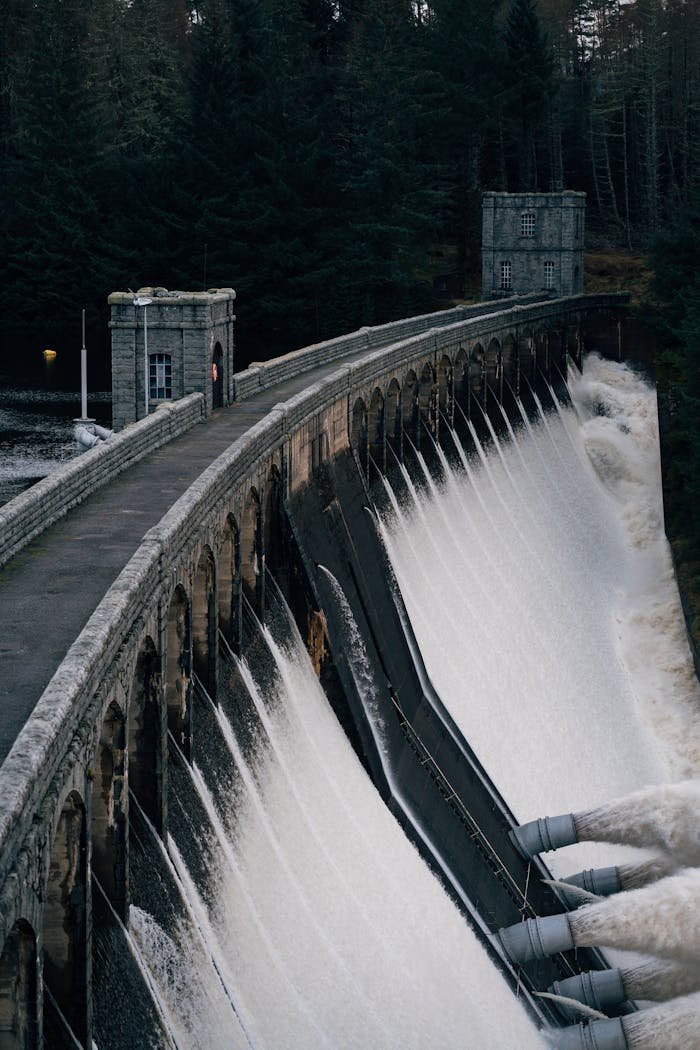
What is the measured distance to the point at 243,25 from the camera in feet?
339

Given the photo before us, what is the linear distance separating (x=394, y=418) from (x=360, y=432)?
499cm

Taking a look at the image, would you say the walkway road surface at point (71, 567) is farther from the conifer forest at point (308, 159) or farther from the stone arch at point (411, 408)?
the conifer forest at point (308, 159)

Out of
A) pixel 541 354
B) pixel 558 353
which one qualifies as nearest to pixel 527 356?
pixel 541 354

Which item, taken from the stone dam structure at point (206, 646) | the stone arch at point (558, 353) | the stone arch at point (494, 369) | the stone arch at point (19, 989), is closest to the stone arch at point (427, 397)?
the stone dam structure at point (206, 646)

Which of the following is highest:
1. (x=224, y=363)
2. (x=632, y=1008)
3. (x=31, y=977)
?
(x=224, y=363)

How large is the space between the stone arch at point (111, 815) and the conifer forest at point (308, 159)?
5705 centimetres

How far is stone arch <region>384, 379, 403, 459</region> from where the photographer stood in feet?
176

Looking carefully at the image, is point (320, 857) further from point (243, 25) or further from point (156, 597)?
point (243, 25)

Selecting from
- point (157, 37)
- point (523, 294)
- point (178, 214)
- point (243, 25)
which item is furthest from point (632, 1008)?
point (157, 37)

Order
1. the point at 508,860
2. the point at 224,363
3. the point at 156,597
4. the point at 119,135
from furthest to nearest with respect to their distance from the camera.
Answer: the point at 119,135, the point at 224,363, the point at 508,860, the point at 156,597

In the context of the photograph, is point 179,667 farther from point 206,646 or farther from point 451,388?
point 451,388

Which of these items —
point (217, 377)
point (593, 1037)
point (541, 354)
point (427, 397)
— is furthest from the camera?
point (541, 354)

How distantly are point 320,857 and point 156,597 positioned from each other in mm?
7292

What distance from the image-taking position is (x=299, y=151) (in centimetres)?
9581
